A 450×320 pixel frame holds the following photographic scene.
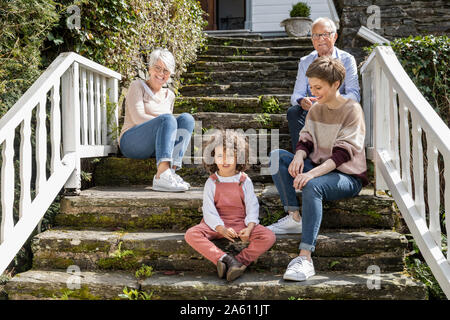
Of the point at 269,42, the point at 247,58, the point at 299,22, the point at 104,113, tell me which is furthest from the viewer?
the point at 299,22

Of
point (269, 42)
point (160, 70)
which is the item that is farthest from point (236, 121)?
point (269, 42)

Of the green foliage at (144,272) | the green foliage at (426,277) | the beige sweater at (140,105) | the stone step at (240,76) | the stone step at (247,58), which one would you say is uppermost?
the stone step at (247,58)

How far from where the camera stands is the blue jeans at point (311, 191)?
213 cm

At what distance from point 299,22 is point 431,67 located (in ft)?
14.1

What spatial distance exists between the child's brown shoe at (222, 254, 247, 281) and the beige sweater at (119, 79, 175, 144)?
4.14 ft

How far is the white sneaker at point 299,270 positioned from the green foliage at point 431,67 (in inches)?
78.0

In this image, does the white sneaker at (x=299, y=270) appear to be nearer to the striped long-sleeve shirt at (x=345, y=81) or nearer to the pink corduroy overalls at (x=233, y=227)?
the pink corduroy overalls at (x=233, y=227)

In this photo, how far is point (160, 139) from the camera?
9.17 ft

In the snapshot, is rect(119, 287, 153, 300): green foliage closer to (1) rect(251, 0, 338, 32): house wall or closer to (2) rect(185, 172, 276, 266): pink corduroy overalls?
(2) rect(185, 172, 276, 266): pink corduroy overalls

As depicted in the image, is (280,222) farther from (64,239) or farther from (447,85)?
(447,85)

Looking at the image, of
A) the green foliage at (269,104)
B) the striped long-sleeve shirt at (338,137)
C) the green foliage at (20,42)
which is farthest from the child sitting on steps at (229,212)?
the green foliage at (269,104)

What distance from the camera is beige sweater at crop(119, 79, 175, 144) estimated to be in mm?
2928

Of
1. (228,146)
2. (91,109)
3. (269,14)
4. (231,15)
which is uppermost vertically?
(231,15)

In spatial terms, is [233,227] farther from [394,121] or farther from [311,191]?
[394,121]
